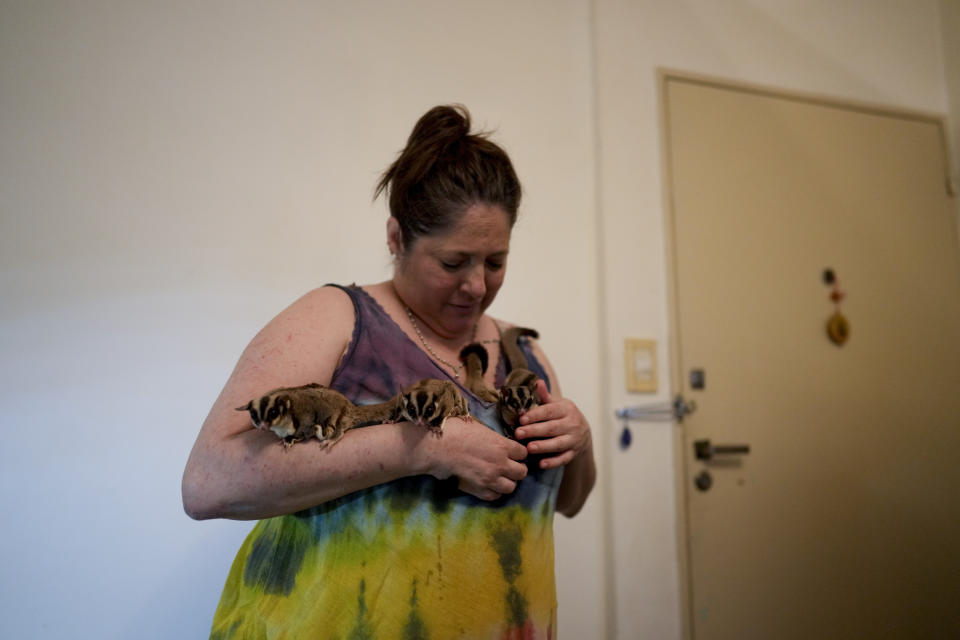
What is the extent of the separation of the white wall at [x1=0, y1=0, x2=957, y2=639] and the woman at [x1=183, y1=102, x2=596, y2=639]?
3.23ft

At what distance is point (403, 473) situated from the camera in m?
0.90

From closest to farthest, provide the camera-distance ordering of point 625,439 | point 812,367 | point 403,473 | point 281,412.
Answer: point 281,412
point 403,473
point 625,439
point 812,367

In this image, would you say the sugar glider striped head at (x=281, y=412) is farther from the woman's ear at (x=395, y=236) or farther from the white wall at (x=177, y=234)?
the white wall at (x=177, y=234)

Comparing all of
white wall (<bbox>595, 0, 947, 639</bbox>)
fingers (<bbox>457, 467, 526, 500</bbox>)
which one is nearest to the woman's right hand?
fingers (<bbox>457, 467, 526, 500</bbox>)

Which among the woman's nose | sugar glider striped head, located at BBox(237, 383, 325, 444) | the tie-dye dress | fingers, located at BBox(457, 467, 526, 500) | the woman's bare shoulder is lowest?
the tie-dye dress

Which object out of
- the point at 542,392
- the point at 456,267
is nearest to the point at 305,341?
the point at 456,267

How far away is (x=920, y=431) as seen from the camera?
2605 millimetres

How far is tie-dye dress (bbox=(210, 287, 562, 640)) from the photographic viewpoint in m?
0.92

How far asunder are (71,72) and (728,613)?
9.64ft

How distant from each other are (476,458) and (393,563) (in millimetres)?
209

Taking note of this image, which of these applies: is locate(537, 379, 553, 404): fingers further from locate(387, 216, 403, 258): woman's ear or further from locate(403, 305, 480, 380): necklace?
locate(387, 216, 403, 258): woman's ear

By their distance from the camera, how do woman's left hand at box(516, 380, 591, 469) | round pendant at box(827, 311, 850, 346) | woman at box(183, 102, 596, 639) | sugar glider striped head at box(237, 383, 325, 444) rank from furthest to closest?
round pendant at box(827, 311, 850, 346) → woman's left hand at box(516, 380, 591, 469) → woman at box(183, 102, 596, 639) → sugar glider striped head at box(237, 383, 325, 444)

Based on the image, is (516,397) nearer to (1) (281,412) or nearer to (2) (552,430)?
(2) (552,430)

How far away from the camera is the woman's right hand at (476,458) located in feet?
2.99
